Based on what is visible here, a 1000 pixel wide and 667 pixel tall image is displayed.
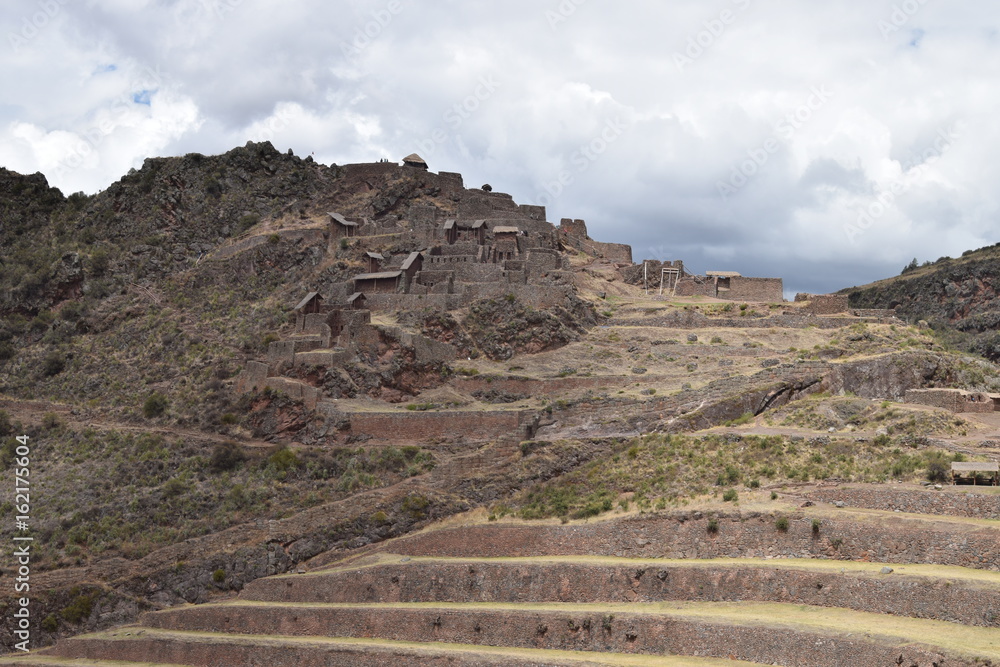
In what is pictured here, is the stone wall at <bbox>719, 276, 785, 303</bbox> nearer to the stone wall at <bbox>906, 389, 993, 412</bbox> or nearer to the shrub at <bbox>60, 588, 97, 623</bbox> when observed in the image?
the stone wall at <bbox>906, 389, 993, 412</bbox>

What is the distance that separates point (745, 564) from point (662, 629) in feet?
10.4

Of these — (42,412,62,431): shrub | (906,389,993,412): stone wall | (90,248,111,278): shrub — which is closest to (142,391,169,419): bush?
(42,412,62,431): shrub

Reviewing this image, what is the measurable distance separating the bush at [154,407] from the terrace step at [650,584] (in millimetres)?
15088

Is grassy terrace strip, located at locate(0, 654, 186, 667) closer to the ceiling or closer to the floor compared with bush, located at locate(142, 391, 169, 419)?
closer to the floor

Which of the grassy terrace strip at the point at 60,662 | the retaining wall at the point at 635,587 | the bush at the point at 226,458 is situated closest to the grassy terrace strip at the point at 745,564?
the retaining wall at the point at 635,587

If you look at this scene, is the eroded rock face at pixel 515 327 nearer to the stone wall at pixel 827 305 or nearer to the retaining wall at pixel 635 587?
the stone wall at pixel 827 305

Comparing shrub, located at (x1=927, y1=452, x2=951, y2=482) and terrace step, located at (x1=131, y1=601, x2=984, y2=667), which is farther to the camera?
shrub, located at (x1=927, y1=452, x2=951, y2=482)

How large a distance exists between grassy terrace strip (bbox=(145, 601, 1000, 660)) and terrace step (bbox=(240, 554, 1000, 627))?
0.39 m

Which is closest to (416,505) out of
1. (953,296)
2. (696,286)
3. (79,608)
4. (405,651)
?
(405,651)

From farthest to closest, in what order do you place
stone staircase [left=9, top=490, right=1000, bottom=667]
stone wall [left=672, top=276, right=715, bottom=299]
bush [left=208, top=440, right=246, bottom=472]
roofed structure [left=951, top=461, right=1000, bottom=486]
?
stone wall [left=672, top=276, right=715, bottom=299] → bush [left=208, top=440, right=246, bottom=472] → roofed structure [left=951, top=461, right=1000, bottom=486] → stone staircase [left=9, top=490, right=1000, bottom=667]

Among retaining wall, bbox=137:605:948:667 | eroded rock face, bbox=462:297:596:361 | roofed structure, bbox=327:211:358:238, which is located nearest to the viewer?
retaining wall, bbox=137:605:948:667

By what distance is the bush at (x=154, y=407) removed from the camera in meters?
53.0

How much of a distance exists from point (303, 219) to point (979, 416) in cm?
4185

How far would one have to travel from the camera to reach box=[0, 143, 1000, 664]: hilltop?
35.5m
